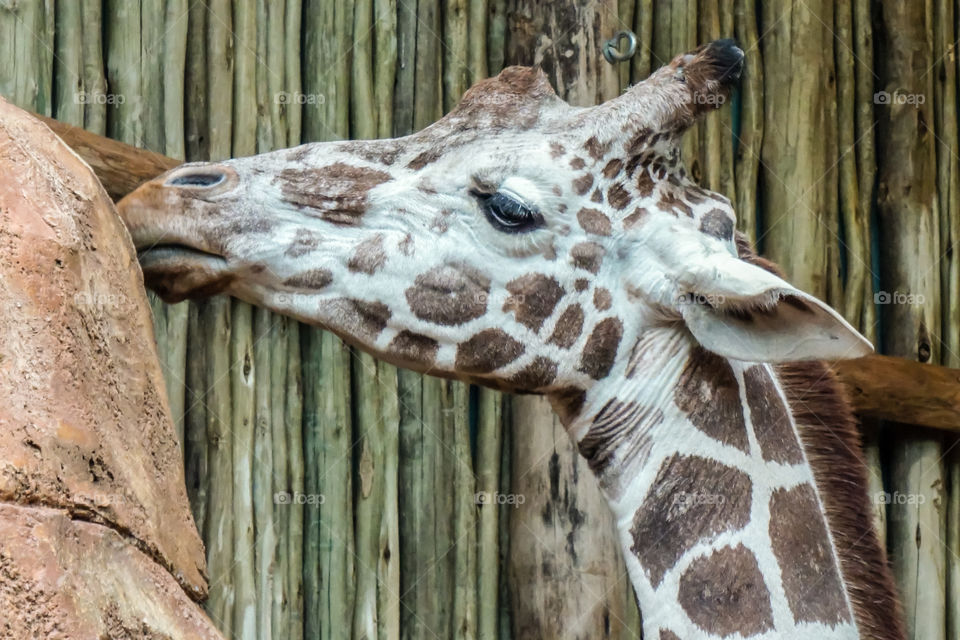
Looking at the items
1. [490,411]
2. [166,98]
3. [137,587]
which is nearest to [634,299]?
[137,587]

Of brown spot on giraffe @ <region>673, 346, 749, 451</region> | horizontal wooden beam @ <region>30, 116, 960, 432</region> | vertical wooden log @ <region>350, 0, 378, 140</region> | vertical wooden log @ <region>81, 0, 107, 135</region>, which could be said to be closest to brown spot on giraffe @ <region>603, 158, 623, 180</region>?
brown spot on giraffe @ <region>673, 346, 749, 451</region>

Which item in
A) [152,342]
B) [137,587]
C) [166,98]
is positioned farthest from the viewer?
[166,98]

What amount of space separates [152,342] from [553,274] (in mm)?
1033

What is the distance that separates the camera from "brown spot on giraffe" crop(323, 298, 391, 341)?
286 cm

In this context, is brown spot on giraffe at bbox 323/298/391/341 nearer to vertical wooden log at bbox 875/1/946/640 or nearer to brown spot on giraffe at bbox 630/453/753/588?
brown spot on giraffe at bbox 630/453/753/588

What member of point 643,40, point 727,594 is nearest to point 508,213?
point 727,594

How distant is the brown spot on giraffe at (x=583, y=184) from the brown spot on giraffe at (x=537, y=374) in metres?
0.38

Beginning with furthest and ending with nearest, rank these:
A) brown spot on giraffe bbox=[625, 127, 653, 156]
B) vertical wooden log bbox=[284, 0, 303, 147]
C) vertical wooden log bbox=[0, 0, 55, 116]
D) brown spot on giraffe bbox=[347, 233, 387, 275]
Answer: vertical wooden log bbox=[284, 0, 303, 147]
vertical wooden log bbox=[0, 0, 55, 116]
brown spot on giraffe bbox=[625, 127, 653, 156]
brown spot on giraffe bbox=[347, 233, 387, 275]

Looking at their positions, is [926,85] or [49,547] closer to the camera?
[49,547]

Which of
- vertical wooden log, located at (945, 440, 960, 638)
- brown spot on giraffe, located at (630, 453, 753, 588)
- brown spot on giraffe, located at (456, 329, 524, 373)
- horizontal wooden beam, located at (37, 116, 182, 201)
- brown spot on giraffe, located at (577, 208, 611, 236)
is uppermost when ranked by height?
horizontal wooden beam, located at (37, 116, 182, 201)

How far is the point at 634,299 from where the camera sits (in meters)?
2.86

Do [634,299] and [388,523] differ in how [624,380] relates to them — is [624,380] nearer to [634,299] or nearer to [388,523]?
[634,299]

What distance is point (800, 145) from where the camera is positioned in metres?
5.09

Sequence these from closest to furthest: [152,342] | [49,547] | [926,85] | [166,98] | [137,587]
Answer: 1. [49,547]
2. [137,587]
3. [152,342]
4. [166,98]
5. [926,85]
